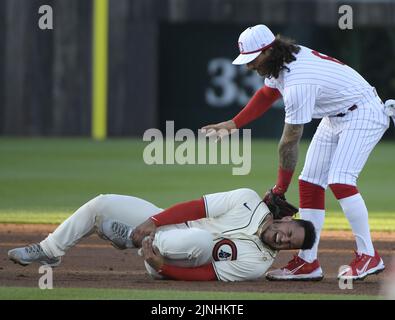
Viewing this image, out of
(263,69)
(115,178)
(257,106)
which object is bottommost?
(115,178)

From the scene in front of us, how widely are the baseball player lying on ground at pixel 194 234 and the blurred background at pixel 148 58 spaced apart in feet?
49.0

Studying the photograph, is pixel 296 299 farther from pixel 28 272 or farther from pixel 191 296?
pixel 28 272

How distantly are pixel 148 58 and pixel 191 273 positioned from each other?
15455 mm

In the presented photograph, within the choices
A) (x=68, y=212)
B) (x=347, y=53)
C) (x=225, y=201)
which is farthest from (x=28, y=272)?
(x=347, y=53)

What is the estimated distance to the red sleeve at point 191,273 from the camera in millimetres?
8000

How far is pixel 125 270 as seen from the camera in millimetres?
8836

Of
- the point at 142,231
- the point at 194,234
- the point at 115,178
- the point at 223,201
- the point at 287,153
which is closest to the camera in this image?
the point at 194,234

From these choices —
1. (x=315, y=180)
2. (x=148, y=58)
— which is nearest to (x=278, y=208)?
(x=315, y=180)

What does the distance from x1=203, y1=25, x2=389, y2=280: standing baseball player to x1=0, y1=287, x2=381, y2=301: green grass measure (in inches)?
31.6

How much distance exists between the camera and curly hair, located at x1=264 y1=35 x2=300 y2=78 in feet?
26.6

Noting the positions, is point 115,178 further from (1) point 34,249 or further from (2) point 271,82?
(1) point 34,249

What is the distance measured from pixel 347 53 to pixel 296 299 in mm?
16942

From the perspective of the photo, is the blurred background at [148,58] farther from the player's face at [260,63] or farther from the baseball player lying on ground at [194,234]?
the baseball player lying on ground at [194,234]

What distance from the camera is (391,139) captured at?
24500 millimetres
